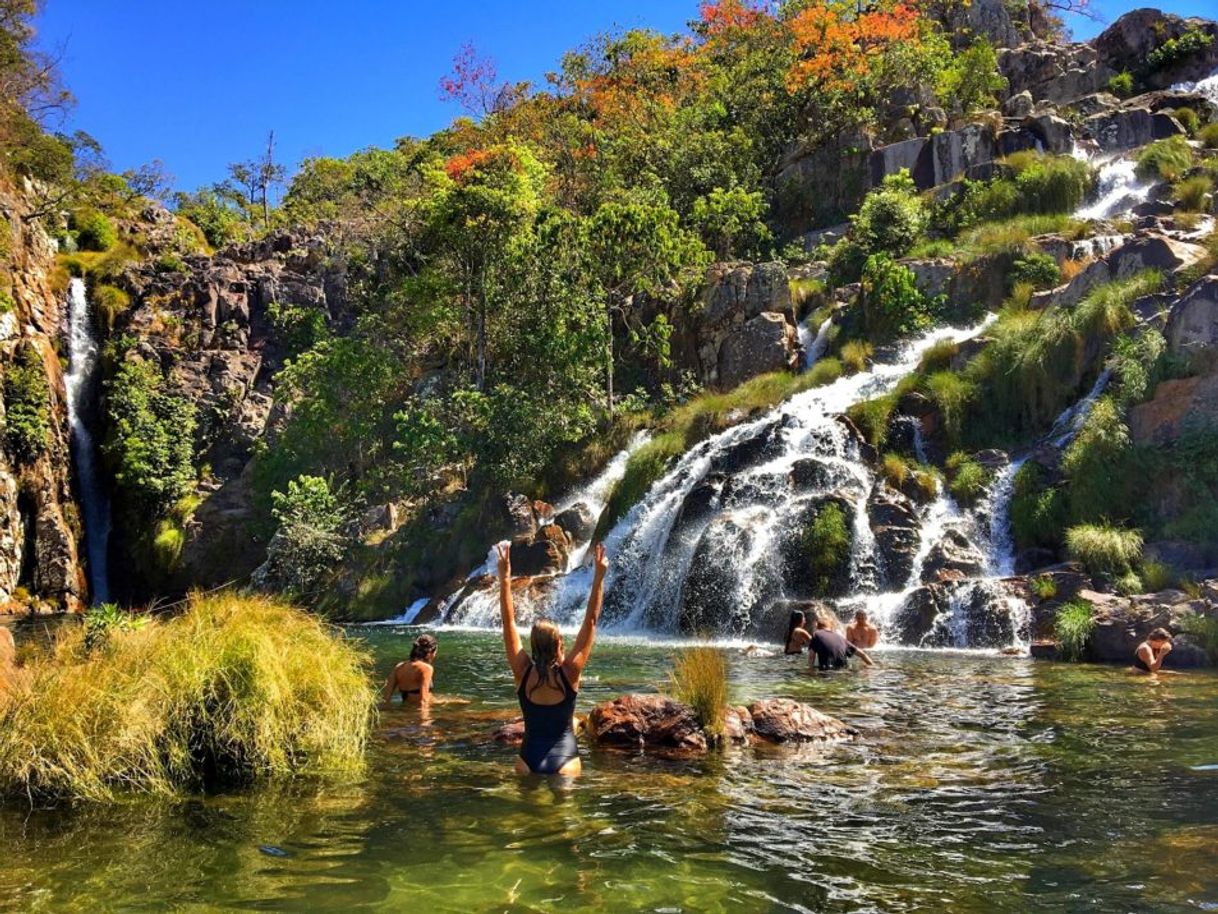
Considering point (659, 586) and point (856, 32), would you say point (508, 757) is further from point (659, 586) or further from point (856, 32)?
point (856, 32)

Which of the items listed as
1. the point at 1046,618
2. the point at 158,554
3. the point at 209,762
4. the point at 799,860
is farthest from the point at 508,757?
the point at 158,554

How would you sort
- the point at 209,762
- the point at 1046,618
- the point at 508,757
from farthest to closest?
1. the point at 1046,618
2. the point at 508,757
3. the point at 209,762

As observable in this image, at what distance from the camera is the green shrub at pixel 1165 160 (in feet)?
97.1

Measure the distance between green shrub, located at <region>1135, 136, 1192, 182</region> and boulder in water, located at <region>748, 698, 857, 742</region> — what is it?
27.2 metres

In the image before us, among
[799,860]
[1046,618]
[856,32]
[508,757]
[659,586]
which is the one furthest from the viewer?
[856,32]

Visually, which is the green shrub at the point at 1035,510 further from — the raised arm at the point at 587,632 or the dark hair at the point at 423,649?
the raised arm at the point at 587,632

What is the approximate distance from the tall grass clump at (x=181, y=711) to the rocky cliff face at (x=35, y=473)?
2500 centimetres

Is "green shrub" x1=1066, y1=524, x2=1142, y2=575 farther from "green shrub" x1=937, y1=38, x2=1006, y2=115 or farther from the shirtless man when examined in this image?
"green shrub" x1=937, y1=38, x2=1006, y2=115

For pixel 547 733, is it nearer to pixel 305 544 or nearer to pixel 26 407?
pixel 305 544

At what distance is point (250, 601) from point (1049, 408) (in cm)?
1791

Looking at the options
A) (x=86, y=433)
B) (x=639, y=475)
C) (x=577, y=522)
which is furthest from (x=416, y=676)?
(x=86, y=433)

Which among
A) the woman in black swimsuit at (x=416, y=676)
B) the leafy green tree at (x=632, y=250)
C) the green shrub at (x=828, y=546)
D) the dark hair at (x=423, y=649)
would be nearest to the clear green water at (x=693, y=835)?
the woman in black swimsuit at (x=416, y=676)

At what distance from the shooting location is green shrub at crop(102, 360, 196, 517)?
32219 millimetres

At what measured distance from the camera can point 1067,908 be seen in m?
4.64
